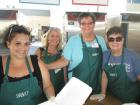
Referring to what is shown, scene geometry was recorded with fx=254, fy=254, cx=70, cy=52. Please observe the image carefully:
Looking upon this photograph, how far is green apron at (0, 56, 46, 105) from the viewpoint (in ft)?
5.82

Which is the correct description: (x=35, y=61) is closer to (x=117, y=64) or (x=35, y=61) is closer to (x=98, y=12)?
(x=117, y=64)

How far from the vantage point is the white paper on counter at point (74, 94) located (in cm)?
159

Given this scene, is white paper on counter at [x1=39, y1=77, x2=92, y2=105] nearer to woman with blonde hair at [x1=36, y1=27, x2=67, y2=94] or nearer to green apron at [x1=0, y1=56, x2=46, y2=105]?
green apron at [x1=0, y1=56, x2=46, y2=105]

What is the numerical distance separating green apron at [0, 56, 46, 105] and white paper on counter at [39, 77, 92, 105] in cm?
26

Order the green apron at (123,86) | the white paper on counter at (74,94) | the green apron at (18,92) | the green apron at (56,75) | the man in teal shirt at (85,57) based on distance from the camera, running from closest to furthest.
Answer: the white paper on counter at (74,94), the green apron at (18,92), the green apron at (123,86), the man in teal shirt at (85,57), the green apron at (56,75)

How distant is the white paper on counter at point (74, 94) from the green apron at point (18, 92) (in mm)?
262

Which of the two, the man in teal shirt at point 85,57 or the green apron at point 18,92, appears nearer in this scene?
the green apron at point 18,92

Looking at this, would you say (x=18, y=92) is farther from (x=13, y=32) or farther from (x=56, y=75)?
(x=56, y=75)

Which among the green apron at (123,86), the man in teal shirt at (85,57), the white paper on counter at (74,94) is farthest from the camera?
the man in teal shirt at (85,57)

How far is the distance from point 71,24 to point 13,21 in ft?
2.64

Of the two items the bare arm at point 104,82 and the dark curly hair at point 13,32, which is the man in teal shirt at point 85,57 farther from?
the dark curly hair at point 13,32

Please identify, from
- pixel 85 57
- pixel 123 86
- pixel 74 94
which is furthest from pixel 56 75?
pixel 74 94

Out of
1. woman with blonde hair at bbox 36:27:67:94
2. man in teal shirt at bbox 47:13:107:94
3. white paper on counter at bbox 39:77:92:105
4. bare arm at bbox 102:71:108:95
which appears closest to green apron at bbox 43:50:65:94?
woman with blonde hair at bbox 36:27:67:94

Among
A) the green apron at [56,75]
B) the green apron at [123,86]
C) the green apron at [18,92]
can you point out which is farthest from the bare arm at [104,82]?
the green apron at [18,92]
